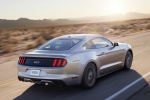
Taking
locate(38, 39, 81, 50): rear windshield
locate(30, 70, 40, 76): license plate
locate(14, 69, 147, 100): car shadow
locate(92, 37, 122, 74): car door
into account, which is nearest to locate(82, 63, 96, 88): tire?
locate(14, 69, 147, 100): car shadow

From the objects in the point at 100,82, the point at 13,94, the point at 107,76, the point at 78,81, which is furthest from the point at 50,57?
the point at 107,76

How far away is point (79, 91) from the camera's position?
8.01m

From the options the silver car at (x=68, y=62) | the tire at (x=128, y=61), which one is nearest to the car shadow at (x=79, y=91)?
the silver car at (x=68, y=62)

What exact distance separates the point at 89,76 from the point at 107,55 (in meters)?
1.26

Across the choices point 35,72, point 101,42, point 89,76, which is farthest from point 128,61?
point 35,72

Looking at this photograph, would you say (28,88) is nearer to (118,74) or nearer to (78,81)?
(78,81)

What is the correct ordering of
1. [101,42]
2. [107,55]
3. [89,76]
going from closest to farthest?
1. [89,76]
2. [107,55]
3. [101,42]

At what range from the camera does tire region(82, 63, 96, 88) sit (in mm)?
7946

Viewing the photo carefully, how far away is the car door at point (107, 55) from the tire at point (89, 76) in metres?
0.44

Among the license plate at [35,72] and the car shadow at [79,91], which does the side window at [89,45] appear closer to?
the car shadow at [79,91]

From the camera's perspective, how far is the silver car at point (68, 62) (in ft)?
24.4

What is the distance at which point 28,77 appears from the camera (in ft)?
25.2

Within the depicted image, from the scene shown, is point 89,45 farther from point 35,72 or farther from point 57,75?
point 35,72

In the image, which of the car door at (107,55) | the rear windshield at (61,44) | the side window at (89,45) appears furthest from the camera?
the car door at (107,55)
